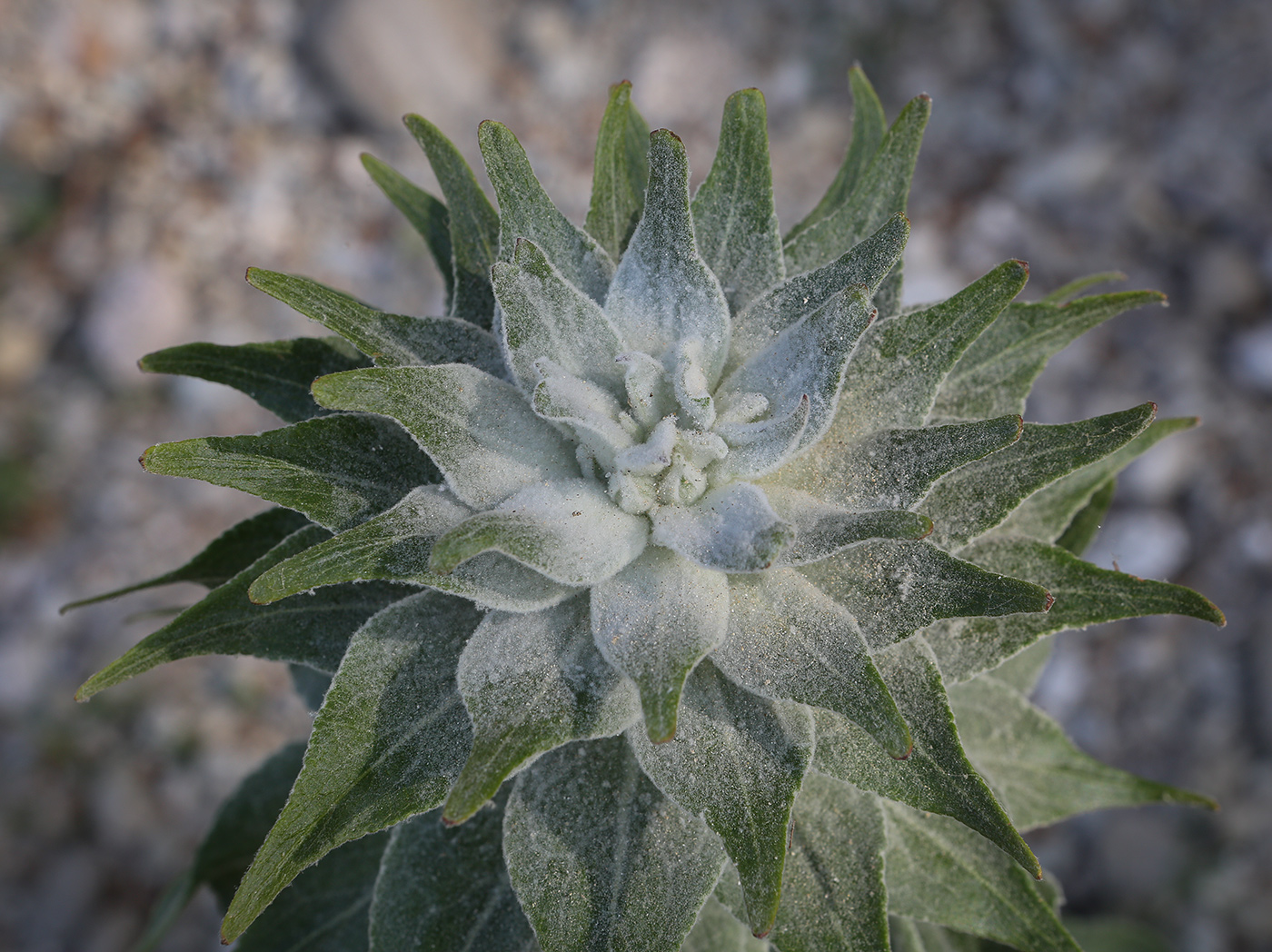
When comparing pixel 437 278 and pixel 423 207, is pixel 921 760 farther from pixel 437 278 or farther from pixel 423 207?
pixel 437 278

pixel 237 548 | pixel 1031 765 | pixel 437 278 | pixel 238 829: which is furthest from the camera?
pixel 437 278

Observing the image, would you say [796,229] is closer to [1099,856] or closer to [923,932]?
[923,932]

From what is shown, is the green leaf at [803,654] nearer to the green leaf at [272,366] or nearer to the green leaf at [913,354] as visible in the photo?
the green leaf at [913,354]

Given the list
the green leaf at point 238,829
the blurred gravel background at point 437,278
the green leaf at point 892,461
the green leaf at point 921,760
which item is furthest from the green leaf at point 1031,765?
the blurred gravel background at point 437,278

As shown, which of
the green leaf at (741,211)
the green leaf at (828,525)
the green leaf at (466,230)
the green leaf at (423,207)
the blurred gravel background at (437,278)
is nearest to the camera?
the green leaf at (828,525)

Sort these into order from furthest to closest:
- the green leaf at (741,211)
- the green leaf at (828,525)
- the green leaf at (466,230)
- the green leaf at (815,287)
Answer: the green leaf at (466,230) < the green leaf at (741,211) < the green leaf at (815,287) < the green leaf at (828,525)

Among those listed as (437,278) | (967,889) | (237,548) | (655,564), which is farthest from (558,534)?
(437,278)

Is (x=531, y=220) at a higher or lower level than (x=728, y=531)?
higher
